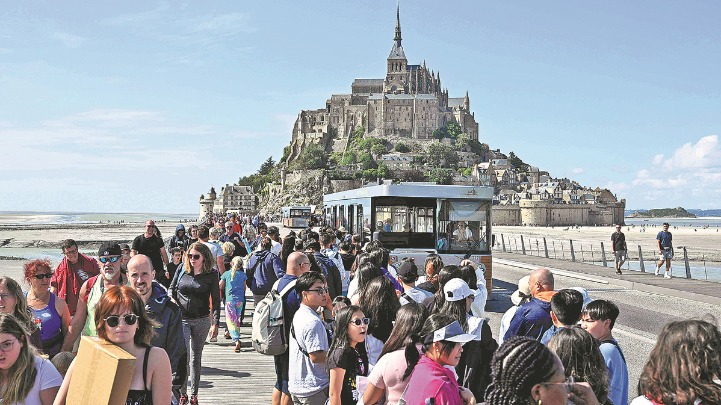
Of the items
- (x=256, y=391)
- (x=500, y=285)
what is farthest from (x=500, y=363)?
(x=500, y=285)

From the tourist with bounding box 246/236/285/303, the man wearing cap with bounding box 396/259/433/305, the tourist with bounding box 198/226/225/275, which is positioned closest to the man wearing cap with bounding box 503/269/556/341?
the man wearing cap with bounding box 396/259/433/305

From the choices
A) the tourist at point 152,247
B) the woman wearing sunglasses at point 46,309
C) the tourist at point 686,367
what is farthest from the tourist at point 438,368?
the tourist at point 152,247

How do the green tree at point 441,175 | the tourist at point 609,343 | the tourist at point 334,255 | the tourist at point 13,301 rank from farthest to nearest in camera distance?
the green tree at point 441,175 → the tourist at point 334,255 → the tourist at point 13,301 → the tourist at point 609,343

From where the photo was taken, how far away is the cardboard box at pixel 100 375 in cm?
311

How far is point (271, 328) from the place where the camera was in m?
5.74

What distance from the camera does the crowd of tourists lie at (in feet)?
10.1

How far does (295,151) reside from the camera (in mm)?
173000

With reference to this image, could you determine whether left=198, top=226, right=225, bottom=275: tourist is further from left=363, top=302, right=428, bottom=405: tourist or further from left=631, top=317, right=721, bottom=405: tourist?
left=631, top=317, right=721, bottom=405: tourist

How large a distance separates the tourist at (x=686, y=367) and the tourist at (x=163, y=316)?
304 centimetres

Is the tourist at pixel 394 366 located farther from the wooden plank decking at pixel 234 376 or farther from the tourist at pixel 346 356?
the wooden plank decking at pixel 234 376

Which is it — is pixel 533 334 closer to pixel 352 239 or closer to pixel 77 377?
pixel 77 377

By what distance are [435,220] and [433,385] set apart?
1329cm

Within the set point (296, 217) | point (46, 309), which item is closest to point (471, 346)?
point (46, 309)

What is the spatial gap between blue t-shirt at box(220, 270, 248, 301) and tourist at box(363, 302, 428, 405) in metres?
6.31
